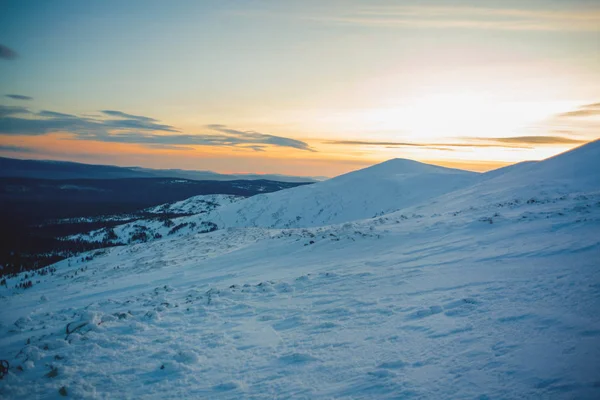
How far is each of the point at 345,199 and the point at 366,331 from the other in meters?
50.3

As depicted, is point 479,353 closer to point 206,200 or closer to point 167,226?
point 167,226

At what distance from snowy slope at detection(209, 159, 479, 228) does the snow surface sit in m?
36.6

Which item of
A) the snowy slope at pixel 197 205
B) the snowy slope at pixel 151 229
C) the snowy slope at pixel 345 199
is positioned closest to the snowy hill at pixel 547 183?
the snowy slope at pixel 345 199

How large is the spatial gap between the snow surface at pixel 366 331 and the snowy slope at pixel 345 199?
36.6m

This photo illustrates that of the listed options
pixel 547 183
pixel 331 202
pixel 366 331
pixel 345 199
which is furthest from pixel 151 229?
pixel 366 331

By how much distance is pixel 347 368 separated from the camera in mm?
5016

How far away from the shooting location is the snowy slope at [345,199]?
163ft

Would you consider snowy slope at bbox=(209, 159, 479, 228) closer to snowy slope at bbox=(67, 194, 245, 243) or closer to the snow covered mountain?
the snow covered mountain

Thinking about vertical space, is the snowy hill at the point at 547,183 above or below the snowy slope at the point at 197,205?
above

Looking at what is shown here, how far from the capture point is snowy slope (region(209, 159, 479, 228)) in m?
49.6

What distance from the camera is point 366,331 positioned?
6.20 m

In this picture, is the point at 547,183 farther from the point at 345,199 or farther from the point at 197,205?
the point at 197,205

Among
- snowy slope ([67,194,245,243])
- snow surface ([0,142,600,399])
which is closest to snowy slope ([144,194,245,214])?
snowy slope ([67,194,245,243])

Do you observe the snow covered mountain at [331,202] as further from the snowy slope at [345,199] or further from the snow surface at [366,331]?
the snow surface at [366,331]
